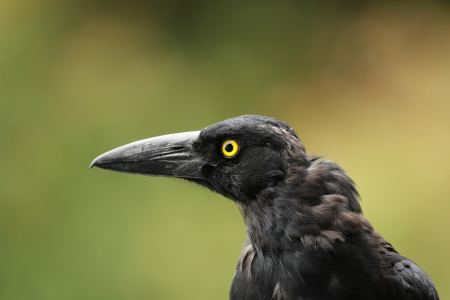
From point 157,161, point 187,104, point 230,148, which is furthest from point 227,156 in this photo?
point 187,104

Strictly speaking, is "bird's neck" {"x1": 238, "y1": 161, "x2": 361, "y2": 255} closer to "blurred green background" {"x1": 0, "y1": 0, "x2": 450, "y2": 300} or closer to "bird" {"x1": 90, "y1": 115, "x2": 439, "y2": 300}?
"bird" {"x1": 90, "y1": 115, "x2": 439, "y2": 300}

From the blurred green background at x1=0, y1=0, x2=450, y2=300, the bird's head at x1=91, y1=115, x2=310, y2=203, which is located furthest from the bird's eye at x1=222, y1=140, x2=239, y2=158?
the blurred green background at x1=0, y1=0, x2=450, y2=300

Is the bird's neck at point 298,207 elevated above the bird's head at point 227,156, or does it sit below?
below

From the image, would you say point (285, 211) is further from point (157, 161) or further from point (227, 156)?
point (157, 161)

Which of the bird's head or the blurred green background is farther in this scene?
the blurred green background

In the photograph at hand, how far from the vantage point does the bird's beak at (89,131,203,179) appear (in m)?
2.12

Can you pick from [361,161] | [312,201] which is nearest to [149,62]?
[361,161]

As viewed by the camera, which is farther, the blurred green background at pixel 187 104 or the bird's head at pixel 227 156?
the blurred green background at pixel 187 104

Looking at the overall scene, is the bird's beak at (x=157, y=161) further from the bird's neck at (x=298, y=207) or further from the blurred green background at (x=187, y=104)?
the blurred green background at (x=187, y=104)

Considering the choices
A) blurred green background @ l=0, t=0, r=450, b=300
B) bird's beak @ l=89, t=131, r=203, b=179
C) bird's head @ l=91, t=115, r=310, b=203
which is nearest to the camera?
bird's head @ l=91, t=115, r=310, b=203

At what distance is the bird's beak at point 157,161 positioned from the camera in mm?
2123

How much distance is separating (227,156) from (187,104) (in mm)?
2493

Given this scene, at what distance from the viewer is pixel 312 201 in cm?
197

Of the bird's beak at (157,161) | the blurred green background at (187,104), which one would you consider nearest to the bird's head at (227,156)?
the bird's beak at (157,161)
